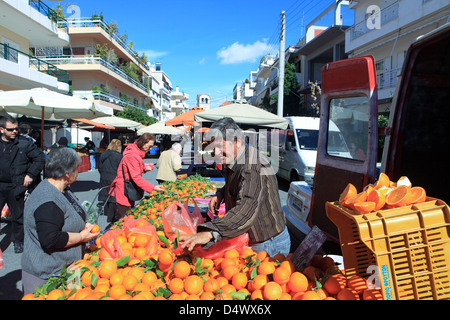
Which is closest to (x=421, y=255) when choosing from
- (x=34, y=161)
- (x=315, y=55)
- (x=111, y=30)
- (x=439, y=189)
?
(x=439, y=189)

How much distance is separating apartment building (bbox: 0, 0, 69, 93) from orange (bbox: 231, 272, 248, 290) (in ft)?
49.9

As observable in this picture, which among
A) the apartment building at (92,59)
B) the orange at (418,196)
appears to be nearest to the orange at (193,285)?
the orange at (418,196)

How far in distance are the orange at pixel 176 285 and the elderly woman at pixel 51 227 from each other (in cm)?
97

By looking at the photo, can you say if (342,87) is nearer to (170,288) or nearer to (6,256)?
(170,288)

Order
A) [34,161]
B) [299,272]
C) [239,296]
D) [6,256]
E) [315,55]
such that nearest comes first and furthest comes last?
[239,296]
[299,272]
[6,256]
[34,161]
[315,55]

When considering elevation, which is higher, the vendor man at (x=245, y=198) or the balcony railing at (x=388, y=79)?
the balcony railing at (x=388, y=79)

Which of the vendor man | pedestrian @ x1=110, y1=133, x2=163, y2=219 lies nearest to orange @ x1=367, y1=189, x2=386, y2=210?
the vendor man

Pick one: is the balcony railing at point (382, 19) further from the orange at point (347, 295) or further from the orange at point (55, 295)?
the orange at point (55, 295)

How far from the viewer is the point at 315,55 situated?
3058 cm

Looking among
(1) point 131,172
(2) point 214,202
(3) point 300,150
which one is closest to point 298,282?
(2) point 214,202

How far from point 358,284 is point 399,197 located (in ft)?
1.78

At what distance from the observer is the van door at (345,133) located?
9.91 ft

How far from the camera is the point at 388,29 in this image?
18.5 meters
